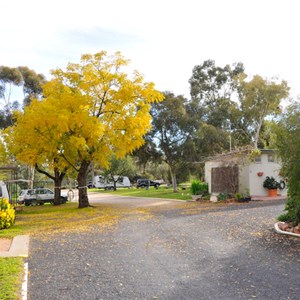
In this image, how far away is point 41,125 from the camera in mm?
20688

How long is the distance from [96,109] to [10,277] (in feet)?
53.2

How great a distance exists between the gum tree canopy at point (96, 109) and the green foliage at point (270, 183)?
7893mm

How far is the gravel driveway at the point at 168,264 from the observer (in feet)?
18.7

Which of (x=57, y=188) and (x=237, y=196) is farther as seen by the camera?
(x=57, y=188)

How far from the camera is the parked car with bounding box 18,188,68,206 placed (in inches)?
1145

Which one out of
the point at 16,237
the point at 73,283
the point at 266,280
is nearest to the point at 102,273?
the point at 73,283

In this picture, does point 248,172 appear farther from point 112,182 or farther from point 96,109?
point 112,182

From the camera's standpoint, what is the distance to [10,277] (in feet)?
20.7

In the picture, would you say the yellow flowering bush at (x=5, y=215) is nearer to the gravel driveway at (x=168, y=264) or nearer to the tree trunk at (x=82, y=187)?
the gravel driveway at (x=168, y=264)

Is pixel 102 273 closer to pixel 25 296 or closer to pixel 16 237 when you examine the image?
pixel 25 296

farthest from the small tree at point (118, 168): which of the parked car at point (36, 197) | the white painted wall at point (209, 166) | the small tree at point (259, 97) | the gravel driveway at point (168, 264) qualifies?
the gravel driveway at point (168, 264)

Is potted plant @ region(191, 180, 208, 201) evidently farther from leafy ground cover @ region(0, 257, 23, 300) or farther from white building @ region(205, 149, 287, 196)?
leafy ground cover @ region(0, 257, 23, 300)

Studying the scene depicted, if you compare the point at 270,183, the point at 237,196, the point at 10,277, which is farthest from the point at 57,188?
the point at 10,277

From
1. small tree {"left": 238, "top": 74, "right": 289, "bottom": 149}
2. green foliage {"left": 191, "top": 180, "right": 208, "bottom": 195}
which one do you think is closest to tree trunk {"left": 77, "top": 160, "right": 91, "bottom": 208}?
green foliage {"left": 191, "top": 180, "right": 208, "bottom": 195}
